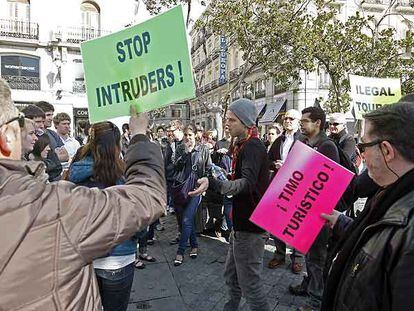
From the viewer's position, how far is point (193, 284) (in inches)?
174

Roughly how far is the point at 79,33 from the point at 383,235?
27.1 meters

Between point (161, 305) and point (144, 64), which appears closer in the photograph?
point (144, 64)

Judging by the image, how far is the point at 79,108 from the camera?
85.3 feet

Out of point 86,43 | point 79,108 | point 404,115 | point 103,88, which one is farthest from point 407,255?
point 79,108

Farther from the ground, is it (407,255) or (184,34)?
(184,34)

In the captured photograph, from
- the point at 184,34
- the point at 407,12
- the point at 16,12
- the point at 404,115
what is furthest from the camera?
the point at 407,12

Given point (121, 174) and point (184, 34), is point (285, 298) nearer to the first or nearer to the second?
point (121, 174)

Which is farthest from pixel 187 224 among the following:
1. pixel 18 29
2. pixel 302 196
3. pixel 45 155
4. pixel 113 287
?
pixel 18 29

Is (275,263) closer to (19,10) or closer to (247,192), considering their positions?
(247,192)

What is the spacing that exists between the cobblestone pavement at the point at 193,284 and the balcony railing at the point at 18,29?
23826 millimetres

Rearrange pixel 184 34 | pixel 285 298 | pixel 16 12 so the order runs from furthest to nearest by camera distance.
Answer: pixel 16 12
pixel 285 298
pixel 184 34

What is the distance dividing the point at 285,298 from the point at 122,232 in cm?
322

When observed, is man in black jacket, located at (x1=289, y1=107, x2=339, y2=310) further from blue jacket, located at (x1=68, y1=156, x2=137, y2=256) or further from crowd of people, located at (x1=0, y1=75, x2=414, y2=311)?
blue jacket, located at (x1=68, y1=156, x2=137, y2=256)

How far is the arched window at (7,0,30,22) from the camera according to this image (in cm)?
2483
